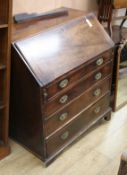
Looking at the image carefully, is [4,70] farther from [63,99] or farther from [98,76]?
[98,76]

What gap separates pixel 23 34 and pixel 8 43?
0.18 metres

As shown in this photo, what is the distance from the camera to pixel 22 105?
1888 millimetres

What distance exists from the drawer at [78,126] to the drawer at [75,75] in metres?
0.32

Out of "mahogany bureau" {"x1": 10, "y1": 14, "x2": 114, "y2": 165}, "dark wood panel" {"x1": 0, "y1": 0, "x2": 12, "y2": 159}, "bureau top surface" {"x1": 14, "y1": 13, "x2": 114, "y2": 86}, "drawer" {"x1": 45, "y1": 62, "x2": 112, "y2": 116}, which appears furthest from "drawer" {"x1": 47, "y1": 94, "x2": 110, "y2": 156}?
"bureau top surface" {"x1": 14, "y1": 13, "x2": 114, "y2": 86}

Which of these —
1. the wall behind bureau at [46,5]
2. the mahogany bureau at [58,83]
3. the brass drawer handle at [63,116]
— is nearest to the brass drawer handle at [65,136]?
the mahogany bureau at [58,83]

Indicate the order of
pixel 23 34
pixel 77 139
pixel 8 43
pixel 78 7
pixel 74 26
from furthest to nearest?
pixel 78 7 < pixel 77 139 < pixel 74 26 < pixel 23 34 < pixel 8 43

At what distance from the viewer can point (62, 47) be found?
1905 mm

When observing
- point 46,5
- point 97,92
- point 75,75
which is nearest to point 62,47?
point 75,75

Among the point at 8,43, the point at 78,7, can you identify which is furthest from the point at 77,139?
the point at 78,7

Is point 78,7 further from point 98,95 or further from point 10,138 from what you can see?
Answer: point 10,138

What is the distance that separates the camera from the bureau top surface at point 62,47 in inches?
67.6

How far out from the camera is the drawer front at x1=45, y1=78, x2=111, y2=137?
1895mm

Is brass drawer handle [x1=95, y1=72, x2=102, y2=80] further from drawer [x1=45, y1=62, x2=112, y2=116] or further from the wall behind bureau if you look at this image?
the wall behind bureau

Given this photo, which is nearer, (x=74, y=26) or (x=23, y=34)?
(x=23, y=34)
